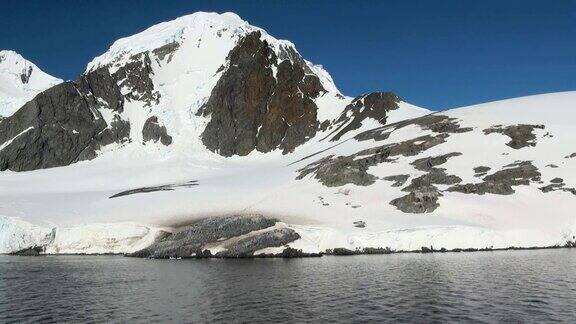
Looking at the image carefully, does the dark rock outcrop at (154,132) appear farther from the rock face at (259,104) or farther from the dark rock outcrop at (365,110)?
the dark rock outcrop at (365,110)

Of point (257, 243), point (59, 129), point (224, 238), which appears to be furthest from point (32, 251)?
point (59, 129)

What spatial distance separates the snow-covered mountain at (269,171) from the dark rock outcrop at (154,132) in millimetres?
564

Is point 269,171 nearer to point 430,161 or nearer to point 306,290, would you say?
point 430,161

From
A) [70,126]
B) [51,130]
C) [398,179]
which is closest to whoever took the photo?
[398,179]

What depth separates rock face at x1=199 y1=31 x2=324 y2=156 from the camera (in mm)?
175875

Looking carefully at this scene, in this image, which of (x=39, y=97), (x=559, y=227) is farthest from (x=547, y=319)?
(x=39, y=97)

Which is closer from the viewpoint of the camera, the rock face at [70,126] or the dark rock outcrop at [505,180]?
the dark rock outcrop at [505,180]

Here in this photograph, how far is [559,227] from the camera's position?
7025 cm

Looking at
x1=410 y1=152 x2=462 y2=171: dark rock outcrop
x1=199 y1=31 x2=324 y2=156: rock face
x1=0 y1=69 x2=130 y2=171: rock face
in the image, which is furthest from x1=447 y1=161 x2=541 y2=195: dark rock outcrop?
x1=0 y1=69 x2=130 y2=171: rock face

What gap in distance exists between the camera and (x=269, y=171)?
131 m

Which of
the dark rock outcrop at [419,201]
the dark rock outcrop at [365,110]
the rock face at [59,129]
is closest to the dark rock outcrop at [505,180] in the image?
the dark rock outcrop at [419,201]

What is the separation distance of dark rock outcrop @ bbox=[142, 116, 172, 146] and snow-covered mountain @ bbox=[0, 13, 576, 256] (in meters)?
0.56

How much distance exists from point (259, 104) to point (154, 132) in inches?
1410

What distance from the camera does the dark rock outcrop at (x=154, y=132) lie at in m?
178
